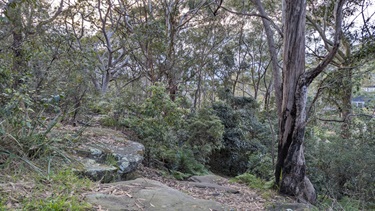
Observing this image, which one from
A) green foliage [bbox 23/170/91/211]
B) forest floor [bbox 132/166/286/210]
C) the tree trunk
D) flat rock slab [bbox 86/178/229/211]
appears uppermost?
the tree trunk

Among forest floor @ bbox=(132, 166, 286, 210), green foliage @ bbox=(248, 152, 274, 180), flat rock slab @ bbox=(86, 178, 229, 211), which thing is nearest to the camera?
flat rock slab @ bbox=(86, 178, 229, 211)

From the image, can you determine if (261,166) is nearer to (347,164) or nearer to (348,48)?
(347,164)

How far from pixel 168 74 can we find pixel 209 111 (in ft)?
6.86

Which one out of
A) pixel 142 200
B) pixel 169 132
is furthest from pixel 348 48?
pixel 142 200

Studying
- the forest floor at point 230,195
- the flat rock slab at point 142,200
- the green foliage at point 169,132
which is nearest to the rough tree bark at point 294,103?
the forest floor at point 230,195

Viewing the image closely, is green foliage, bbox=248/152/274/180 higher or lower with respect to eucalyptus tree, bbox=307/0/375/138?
lower

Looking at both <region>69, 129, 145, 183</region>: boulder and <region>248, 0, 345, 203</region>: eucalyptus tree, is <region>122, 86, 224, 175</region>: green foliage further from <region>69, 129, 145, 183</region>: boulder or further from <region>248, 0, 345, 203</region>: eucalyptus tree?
<region>248, 0, 345, 203</region>: eucalyptus tree

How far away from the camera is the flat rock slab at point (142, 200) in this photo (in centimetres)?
215

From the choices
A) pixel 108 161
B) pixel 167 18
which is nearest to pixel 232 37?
pixel 167 18

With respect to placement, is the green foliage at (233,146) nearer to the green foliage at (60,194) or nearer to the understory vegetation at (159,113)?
the understory vegetation at (159,113)

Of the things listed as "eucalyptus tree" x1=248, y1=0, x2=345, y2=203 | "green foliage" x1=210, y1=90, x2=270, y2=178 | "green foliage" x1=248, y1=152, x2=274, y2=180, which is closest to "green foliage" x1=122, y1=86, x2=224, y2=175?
"green foliage" x1=248, y1=152, x2=274, y2=180

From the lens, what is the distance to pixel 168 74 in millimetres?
8797

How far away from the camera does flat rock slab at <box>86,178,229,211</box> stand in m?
2.15

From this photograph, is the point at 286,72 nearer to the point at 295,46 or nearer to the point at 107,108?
the point at 295,46
